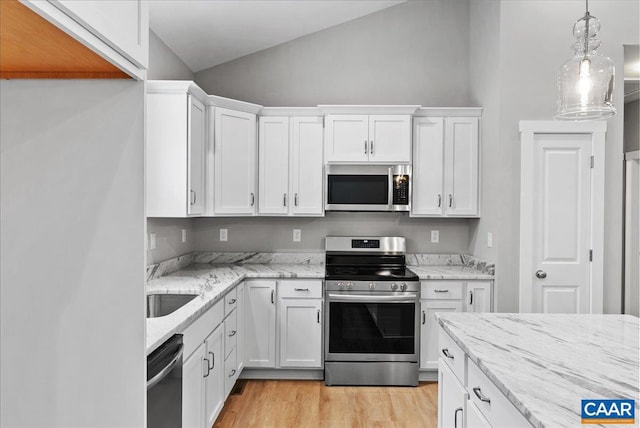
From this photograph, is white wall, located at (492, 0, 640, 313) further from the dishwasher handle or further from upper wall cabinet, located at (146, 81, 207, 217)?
the dishwasher handle

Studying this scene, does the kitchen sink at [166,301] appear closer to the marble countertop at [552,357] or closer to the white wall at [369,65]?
the marble countertop at [552,357]

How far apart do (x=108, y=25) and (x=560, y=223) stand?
11.2 feet

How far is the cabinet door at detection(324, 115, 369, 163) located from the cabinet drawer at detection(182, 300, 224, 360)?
169 centimetres

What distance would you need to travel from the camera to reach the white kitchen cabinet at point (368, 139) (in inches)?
145

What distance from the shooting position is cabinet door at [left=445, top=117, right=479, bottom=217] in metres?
3.71

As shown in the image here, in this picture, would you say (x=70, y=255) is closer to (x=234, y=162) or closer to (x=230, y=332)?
(x=230, y=332)

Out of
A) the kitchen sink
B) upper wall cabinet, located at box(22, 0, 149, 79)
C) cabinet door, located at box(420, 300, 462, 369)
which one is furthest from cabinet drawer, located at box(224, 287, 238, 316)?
upper wall cabinet, located at box(22, 0, 149, 79)

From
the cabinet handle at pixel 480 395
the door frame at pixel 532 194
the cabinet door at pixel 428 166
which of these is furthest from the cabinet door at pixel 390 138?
the cabinet handle at pixel 480 395

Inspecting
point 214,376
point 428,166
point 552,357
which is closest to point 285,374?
point 214,376

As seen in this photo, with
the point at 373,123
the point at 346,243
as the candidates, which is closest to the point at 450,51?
the point at 373,123

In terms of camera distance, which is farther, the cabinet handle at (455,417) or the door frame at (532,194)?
the door frame at (532,194)

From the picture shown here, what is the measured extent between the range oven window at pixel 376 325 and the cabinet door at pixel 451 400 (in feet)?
4.67

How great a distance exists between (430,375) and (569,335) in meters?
2.12

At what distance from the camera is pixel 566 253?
10.8 ft
